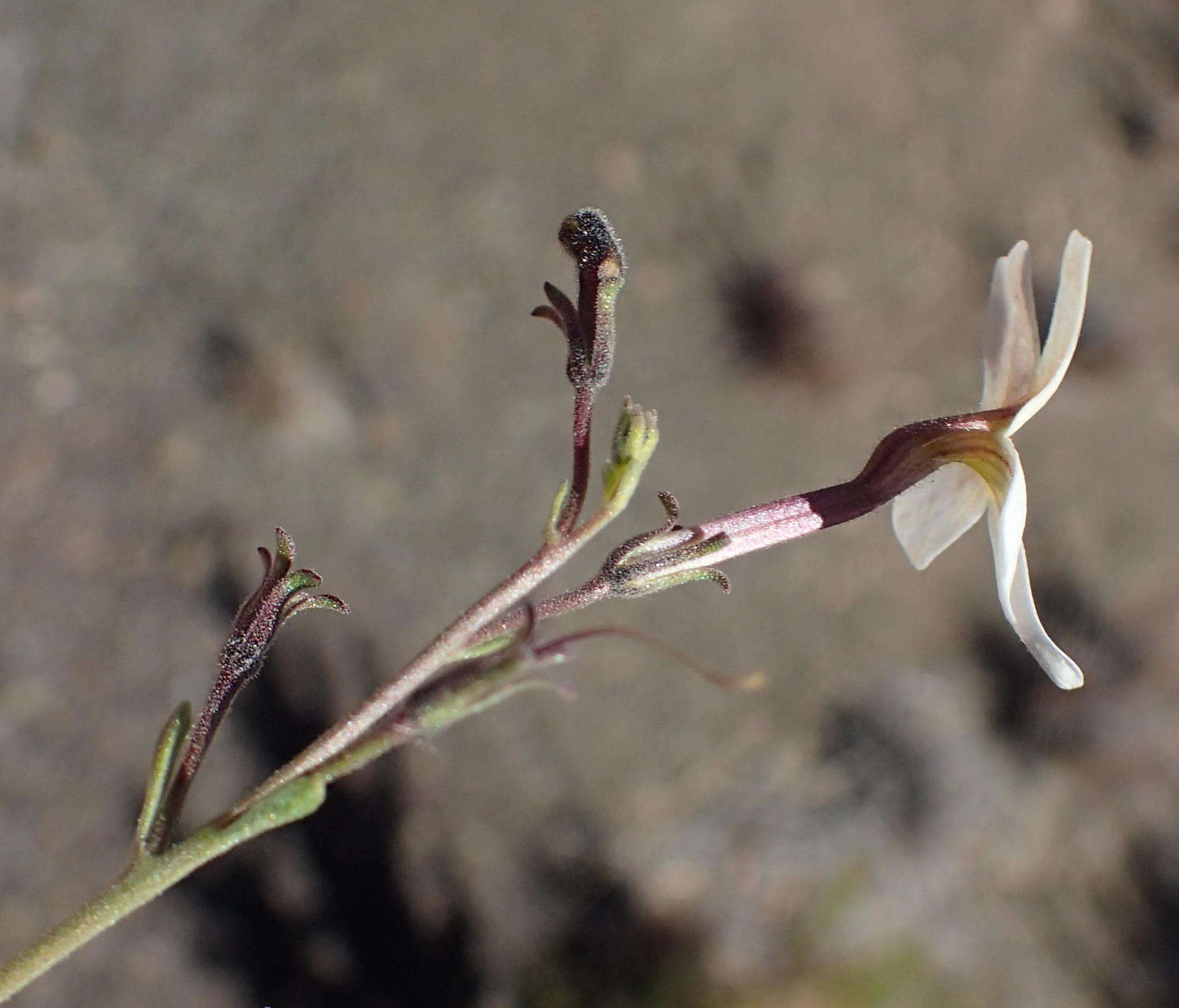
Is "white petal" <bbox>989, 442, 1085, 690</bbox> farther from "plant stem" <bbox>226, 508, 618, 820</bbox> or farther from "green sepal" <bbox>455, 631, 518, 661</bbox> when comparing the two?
"green sepal" <bbox>455, 631, 518, 661</bbox>

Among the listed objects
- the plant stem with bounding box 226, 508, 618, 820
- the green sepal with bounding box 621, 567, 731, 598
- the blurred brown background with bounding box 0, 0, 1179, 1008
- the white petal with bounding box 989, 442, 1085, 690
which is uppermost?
the blurred brown background with bounding box 0, 0, 1179, 1008

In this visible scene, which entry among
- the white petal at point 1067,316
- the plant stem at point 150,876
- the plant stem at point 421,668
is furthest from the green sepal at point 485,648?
the white petal at point 1067,316

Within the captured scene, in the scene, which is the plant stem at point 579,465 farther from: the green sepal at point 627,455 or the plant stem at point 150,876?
the plant stem at point 150,876

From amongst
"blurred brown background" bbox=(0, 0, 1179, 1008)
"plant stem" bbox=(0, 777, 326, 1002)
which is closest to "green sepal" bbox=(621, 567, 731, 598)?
"plant stem" bbox=(0, 777, 326, 1002)

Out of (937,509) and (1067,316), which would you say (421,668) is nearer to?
(937,509)

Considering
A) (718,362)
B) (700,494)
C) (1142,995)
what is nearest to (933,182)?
(718,362)

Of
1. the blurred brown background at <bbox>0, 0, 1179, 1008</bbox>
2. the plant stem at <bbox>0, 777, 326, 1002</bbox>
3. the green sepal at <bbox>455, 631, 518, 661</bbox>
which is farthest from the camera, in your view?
the blurred brown background at <bbox>0, 0, 1179, 1008</bbox>
